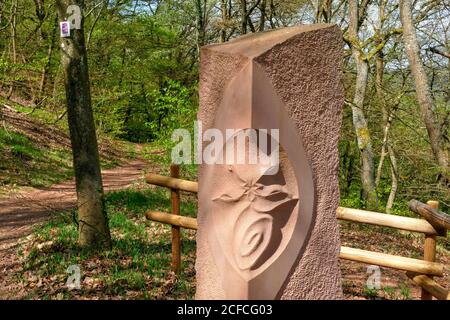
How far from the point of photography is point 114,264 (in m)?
5.11

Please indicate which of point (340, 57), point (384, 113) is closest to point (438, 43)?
point (384, 113)

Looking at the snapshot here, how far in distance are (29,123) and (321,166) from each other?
42.8 ft

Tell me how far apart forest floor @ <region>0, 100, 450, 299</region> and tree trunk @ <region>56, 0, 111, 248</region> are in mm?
306

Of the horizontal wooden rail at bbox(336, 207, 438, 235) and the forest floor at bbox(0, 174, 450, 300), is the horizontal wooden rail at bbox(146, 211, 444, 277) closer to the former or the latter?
the horizontal wooden rail at bbox(336, 207, 438, 235)

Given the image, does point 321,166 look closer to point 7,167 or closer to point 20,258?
point 20,258

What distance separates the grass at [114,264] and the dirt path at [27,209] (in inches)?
11.2

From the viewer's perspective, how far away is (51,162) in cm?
1199

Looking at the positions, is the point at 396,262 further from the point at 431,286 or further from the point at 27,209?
the point at 27,209

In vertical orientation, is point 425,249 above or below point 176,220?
below

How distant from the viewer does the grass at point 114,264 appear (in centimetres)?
→ 443

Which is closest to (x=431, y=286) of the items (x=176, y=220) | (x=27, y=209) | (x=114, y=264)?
(x=176, y=220)

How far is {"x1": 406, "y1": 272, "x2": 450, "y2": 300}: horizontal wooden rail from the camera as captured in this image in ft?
12.4

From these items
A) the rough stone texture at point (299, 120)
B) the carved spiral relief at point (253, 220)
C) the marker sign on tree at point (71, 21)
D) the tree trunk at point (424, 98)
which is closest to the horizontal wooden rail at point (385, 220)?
the rough stone texture at point (299, 120)

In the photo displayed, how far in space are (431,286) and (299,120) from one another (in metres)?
2.31
